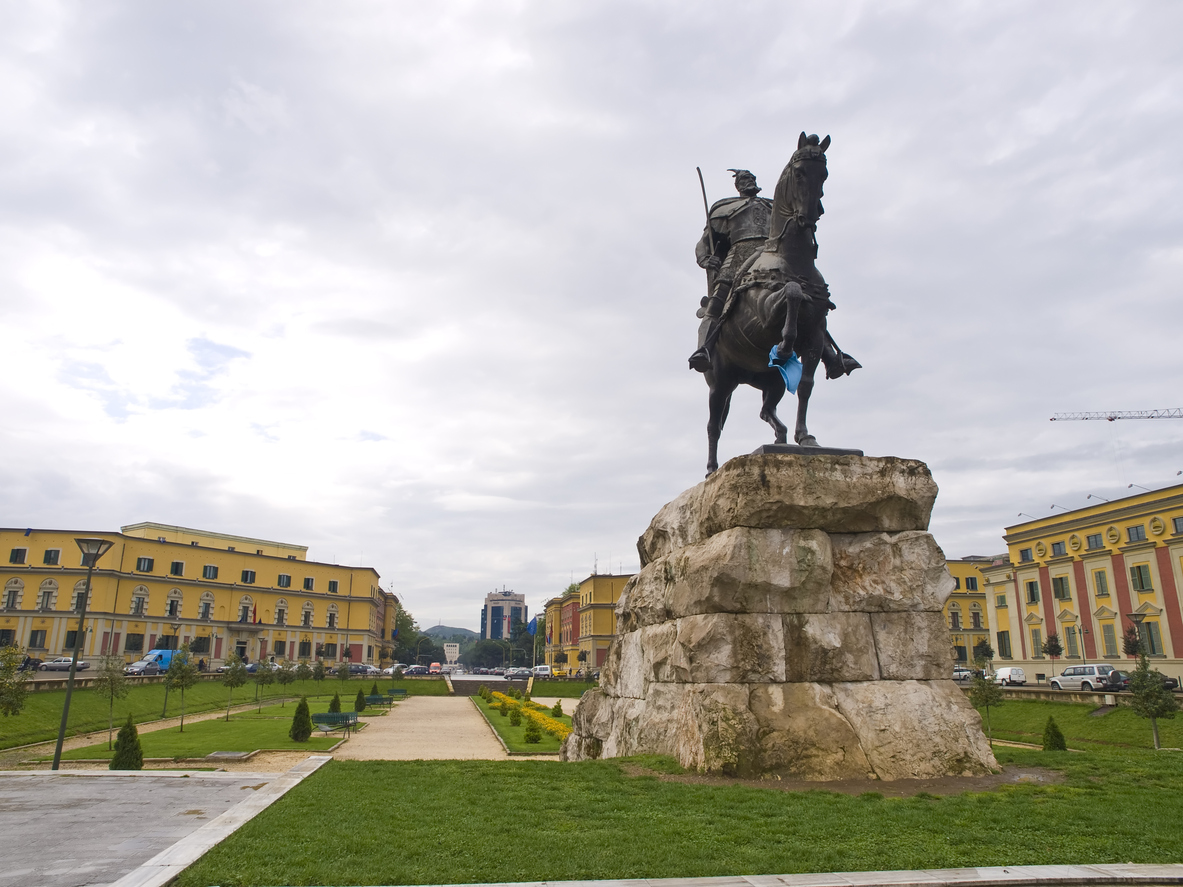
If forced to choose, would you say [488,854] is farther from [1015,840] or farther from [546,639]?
[546,639]

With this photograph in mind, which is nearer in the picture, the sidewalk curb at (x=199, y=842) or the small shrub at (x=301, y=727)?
the sidewalk curb at (x=199, y=842)

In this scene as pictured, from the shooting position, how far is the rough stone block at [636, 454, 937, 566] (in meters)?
9.86

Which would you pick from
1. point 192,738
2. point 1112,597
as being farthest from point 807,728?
point 1112,597

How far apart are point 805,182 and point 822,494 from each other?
13.6ft

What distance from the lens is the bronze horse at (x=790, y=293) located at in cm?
1066

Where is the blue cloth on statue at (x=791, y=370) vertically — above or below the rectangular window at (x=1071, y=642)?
above

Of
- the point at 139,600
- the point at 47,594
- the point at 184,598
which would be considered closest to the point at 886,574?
the point at 47,594

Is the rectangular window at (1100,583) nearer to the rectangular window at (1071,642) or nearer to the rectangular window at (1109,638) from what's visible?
the rectangular window at (1109,638)

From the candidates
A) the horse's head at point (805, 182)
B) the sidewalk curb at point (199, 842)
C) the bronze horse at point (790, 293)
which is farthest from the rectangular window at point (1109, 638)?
the sidewalk curb at point (199, 842)

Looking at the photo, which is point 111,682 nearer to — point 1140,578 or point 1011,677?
point 1011,677

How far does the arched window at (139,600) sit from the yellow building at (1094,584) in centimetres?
7152

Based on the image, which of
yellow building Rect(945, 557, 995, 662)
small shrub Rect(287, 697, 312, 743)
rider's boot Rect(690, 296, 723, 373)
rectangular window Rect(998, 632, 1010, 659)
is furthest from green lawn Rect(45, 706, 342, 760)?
yellow building Rect(945, 557, 995, 662)

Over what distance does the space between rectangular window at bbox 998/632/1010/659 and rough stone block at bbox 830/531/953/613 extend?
59.0 metres

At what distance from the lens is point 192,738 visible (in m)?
24.1
